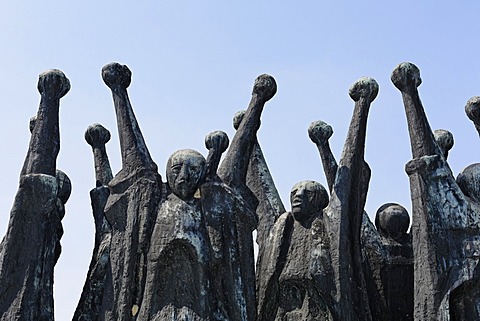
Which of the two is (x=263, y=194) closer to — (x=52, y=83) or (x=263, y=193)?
(x=263, y=193)

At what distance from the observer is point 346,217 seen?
978 centimetres

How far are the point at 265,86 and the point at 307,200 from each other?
157 cm

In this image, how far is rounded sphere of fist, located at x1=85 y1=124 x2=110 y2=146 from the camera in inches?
437

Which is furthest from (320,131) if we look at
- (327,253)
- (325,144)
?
(327,253)

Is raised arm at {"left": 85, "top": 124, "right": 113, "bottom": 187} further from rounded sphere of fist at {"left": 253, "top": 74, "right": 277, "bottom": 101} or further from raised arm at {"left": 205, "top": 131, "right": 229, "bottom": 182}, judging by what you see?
rounded sphere of fist at {"left": 253, "top": 74, "right": 277, "bottom": 101}

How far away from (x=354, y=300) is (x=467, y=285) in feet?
4.65

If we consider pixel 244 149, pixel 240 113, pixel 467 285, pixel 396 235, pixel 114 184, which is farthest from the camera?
pixel 240 113

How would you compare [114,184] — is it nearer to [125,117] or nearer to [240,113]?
[125,117]

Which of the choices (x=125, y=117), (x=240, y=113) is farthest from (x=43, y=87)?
(x=240, y=113)

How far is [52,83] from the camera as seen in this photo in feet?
32.1

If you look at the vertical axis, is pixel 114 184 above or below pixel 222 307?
above

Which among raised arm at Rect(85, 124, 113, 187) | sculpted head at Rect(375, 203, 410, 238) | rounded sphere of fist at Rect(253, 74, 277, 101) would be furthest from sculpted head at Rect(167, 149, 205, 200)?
sculpted head at Rect(375, 203, 410, 238)

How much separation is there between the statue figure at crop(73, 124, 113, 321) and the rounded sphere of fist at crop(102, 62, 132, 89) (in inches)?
54.8

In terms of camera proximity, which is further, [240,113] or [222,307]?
[240,113]
